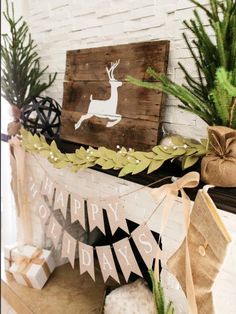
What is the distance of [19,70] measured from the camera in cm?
154

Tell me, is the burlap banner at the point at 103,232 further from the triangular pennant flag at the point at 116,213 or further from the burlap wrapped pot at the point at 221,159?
the burlap wrapped pot at the point at 221,159

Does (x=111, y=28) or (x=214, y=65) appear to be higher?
(x=111, y=28)

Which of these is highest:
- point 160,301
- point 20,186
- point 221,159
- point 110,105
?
point 110,105

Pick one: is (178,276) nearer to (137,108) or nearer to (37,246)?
(137,108)

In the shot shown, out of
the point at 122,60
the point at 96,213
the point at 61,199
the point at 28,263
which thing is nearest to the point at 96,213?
the point at 96,213

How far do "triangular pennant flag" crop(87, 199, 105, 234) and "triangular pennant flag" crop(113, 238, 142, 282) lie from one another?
0.10 meters

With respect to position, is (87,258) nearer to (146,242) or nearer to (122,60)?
(146,242)

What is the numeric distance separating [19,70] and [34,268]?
3.24ft

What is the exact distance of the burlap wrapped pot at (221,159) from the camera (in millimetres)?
802


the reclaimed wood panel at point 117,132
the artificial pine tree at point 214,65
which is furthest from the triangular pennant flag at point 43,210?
the artificial pine tree at point 214,65

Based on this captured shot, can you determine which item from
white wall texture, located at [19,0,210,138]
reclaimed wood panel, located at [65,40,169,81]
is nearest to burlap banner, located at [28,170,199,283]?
white wall texture, located at [19,0,210,138]

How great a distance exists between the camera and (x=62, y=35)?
4.78ft

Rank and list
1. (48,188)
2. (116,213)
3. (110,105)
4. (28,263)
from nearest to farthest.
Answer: (116,213) → (110,105) → (48,188) → (28,263)

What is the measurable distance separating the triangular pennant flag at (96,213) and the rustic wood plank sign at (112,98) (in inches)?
8.7
